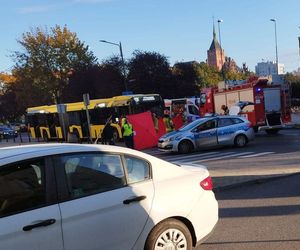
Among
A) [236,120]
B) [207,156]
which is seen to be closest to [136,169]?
[207,156]

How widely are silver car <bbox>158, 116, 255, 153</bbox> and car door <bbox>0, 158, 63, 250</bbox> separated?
50.6ft

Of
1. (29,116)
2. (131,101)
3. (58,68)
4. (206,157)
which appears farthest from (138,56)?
(206,157)

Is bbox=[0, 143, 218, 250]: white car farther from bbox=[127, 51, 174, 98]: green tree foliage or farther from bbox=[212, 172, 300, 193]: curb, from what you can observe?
bbox=[127, 51, 174, 98]: green tree foliage

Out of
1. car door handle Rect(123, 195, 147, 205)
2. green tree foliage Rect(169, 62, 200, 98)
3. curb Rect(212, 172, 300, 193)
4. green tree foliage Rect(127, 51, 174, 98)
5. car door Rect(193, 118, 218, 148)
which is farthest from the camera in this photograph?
green tree foliage Rect(169, 62, 200, 98)

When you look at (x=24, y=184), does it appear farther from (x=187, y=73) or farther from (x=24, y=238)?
(x=187, y=73)

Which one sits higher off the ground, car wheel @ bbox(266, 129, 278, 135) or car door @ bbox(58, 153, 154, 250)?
car door @ bbox(58, 153, 154, 250)

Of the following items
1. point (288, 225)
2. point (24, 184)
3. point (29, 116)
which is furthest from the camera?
point (29, 116)

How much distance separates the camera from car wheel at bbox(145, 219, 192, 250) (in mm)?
5004

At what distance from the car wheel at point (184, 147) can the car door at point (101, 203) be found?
1475 cm

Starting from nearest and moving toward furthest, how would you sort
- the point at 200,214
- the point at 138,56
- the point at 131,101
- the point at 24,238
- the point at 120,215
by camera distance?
the point at 24,238
the point at 120,215
the point at 200,214
the point at 131,101
the point at 138,56

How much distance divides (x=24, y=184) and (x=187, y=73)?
61088 millimetres

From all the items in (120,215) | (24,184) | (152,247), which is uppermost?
(24,184)

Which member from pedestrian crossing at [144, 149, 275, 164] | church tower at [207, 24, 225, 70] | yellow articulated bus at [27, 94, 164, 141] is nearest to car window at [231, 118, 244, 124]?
pedestrian crossing at [144, 149, 275, 164]

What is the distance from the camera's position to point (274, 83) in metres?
27.4
